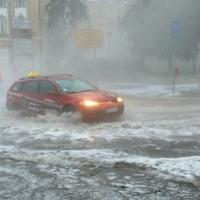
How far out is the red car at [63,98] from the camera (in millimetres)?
13922

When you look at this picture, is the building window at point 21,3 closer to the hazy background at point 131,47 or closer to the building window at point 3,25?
the building window at point 3,25

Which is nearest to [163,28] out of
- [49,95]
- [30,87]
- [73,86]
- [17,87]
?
[17,87]

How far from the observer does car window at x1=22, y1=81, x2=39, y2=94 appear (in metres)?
15.8

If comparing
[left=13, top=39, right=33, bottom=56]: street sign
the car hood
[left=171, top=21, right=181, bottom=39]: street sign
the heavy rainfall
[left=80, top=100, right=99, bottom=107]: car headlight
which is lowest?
the heavy rainfall

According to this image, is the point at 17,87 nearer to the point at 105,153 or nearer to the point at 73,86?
the point at 73,86

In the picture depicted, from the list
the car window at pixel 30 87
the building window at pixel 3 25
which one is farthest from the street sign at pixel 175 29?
the building window at pixel 3 25

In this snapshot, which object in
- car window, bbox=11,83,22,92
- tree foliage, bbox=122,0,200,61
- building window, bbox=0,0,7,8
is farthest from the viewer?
building window, bbox=0,0,7,8

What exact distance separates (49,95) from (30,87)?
1246 millimetres

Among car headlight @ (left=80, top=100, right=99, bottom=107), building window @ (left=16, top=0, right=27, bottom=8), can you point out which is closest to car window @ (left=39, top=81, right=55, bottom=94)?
car headlight @ (left=80, top=100, right=99, bottom=107)

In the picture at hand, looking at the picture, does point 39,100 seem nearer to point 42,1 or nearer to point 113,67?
point 113,67

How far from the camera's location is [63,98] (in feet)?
47.5

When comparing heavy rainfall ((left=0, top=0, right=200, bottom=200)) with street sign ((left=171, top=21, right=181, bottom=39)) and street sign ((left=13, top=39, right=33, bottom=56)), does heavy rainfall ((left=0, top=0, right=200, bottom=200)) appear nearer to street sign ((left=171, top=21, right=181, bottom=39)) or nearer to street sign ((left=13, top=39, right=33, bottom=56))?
street sign ((left=171, top=21, right=181, bottom=39))

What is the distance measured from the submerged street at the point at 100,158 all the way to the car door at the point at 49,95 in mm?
369

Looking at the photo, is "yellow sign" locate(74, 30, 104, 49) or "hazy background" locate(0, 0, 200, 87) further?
"hazy background" locate(0, 0, 200, 87)
